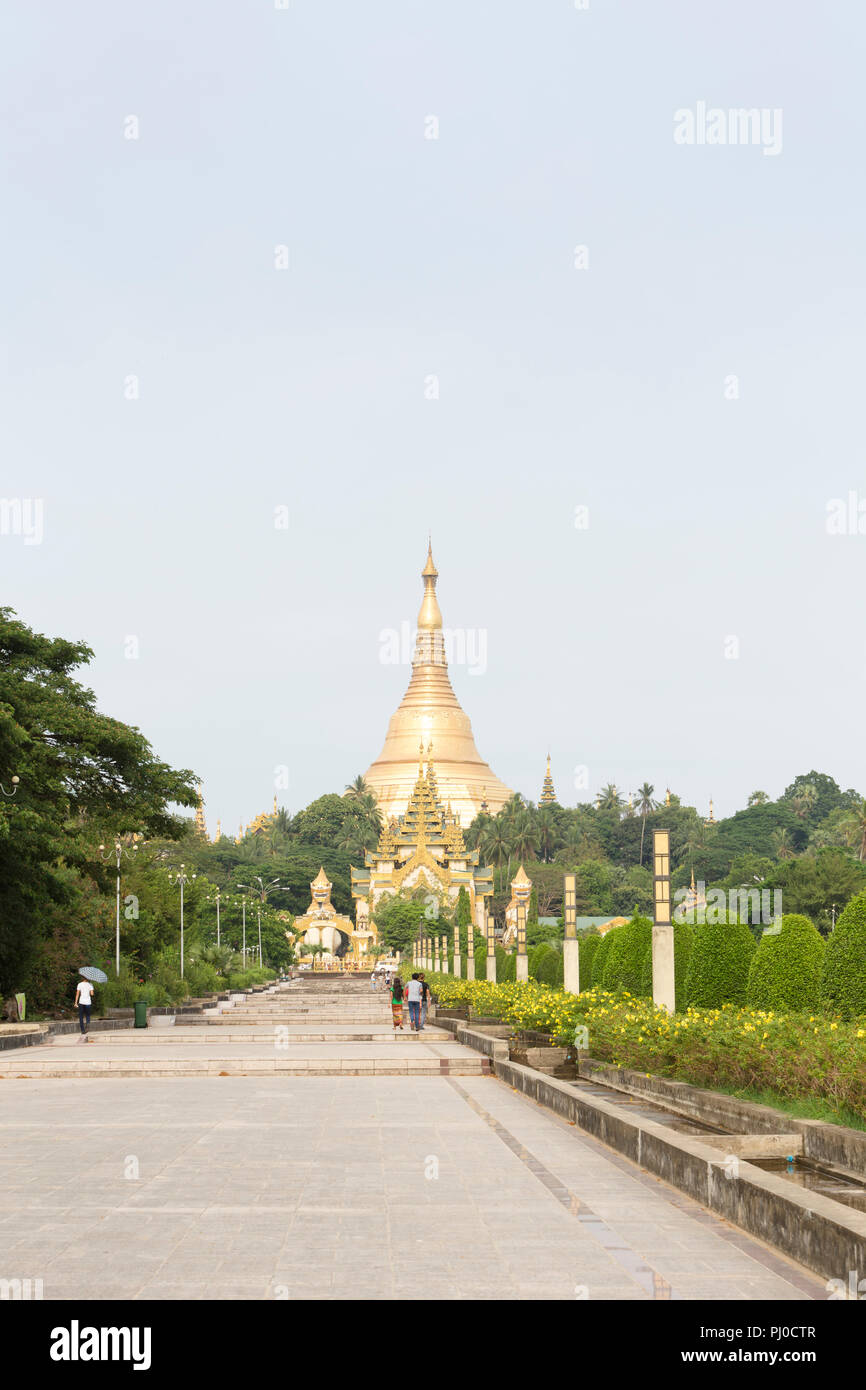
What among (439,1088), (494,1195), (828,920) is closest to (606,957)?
(439,1088)

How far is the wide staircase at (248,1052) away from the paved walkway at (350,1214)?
6.62 metres

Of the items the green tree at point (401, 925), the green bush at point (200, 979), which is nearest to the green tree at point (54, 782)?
the green bush at point (200, 979)

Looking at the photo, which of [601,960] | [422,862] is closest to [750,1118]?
→ [601,960]

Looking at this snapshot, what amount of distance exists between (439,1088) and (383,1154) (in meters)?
7.07

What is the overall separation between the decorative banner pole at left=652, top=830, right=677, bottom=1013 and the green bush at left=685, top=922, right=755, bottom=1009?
345mm

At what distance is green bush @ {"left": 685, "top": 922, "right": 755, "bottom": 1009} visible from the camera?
698 inches

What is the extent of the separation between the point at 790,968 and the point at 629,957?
7.28 meters

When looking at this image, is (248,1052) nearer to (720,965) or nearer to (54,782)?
(54,782)

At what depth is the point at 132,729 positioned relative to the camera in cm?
3167

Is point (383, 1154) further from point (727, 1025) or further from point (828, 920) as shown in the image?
point (828, 920)

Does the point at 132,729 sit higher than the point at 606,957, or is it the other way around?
the point at 132,729

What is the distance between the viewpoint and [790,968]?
15.6 meters

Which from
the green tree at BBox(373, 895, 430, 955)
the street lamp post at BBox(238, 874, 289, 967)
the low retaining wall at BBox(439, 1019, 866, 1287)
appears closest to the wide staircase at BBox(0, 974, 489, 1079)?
the low retaining wall at BBox(439, 1019, 866, 1287)

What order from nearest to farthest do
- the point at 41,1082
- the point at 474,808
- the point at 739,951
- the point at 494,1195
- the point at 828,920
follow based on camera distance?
the point at 494,1195
the point at 739,951
the point at 41,1082
the point at 828,920
the point at 474,808
